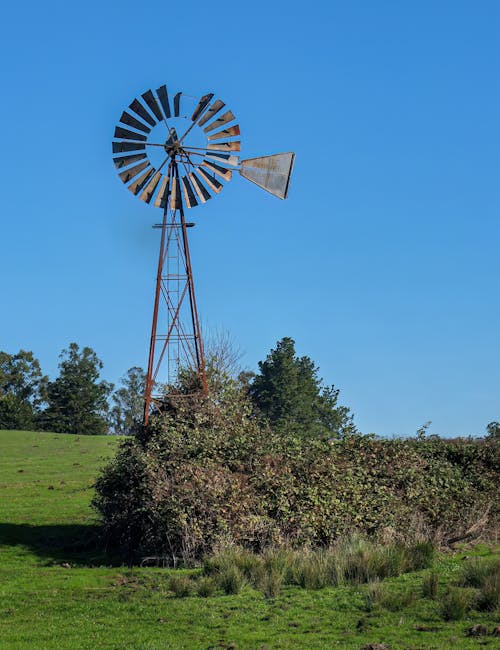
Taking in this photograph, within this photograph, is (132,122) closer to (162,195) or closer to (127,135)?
(127,135)

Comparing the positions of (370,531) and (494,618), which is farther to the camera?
(370,531)

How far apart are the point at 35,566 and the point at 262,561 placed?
21.3 ft

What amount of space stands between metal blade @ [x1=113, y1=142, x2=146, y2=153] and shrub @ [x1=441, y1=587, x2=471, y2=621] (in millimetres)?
15959

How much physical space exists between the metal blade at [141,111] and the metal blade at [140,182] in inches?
55.4

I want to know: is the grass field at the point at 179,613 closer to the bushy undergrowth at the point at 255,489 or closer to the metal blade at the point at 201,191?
the bushy undergrowth at the point at 255,489

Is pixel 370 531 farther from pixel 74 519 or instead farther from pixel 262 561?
pixel 74 519

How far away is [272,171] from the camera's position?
24016 millimetres

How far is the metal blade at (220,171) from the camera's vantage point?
82.8 feet

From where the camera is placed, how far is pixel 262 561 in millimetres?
18109

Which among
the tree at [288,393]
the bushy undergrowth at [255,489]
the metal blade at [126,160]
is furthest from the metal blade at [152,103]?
the tree at [288,393]

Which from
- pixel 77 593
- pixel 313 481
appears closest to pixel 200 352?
pixel 313 481

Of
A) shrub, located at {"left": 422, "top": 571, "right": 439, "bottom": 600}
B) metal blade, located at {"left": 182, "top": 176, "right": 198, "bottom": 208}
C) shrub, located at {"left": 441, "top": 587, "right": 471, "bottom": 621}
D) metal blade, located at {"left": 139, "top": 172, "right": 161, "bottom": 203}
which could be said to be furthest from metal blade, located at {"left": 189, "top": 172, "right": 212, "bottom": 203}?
shrub, located at {"left": 441, "top": 587, "right": 471, "bottom": 621}

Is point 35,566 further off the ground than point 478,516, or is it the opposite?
point 478,516

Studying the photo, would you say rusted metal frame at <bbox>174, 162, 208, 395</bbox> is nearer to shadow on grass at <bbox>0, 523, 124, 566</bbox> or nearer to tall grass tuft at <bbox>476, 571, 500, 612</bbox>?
shadow on grass at <bbox>0, 523, 124, 566</bbox>
